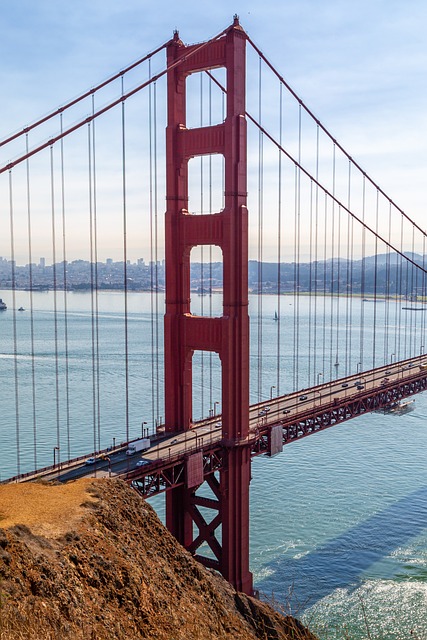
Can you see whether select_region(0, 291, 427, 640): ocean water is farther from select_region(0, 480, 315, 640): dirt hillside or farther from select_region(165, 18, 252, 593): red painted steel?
select_region(165, 18, 252, 593): red painted steel

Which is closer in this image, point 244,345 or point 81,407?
point 244,345

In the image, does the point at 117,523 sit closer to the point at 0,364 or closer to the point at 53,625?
the point at 53,625

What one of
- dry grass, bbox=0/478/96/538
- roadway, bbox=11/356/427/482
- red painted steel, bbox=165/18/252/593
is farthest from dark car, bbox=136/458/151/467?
dry grass, bbox=0/478/96/538

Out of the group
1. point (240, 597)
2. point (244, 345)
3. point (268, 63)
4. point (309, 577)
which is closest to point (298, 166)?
point (268, 63)

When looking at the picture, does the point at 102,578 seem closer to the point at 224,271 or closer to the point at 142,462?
the point at 142,462

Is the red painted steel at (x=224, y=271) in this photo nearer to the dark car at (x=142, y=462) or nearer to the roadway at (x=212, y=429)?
the roadway at (x=212, y=429)

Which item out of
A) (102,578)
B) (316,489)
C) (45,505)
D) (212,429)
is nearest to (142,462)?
(212,429)

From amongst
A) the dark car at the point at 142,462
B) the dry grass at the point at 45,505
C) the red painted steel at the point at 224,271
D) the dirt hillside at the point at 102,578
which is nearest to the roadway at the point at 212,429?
the dark car at the point at 142,462
